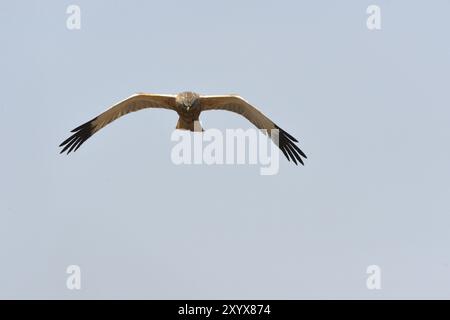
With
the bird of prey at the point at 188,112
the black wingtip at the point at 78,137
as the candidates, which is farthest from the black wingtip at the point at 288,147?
the black wingtip at the point at 78,137

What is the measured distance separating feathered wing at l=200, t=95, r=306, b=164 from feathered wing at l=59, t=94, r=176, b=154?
0.85m

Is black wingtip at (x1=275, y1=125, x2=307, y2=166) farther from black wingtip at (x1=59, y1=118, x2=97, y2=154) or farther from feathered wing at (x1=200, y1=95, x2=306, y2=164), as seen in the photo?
black wingtip at (x1=59, y1=118, x2=97, y2=154)

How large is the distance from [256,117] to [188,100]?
180 cm

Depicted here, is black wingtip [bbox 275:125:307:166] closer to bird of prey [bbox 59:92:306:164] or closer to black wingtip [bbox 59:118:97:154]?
bird of prey [bbox 59:92:306:164]

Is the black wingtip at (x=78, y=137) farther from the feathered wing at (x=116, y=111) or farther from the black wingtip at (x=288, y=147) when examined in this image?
the black wingtip at (x=288, y=147)

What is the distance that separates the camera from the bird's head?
19.2 meters

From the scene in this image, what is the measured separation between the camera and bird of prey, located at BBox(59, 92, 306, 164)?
19391mm

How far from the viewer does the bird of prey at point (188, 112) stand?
1939 cm

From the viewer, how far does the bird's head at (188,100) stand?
1920cm

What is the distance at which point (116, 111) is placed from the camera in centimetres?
2016

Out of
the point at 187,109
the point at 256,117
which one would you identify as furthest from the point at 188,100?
the point at 256,117

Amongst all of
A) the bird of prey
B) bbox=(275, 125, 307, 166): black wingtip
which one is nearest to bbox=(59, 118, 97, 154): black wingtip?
the bird of prey

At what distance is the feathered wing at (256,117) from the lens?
64.4 ft
